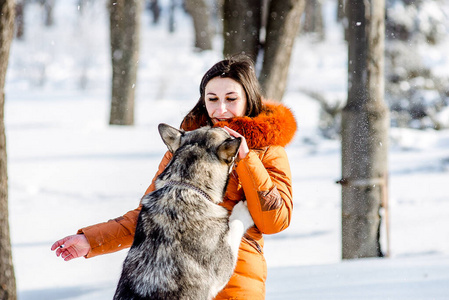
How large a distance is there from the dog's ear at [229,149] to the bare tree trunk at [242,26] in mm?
3619

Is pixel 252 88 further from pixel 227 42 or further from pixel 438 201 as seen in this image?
pixel 438 201

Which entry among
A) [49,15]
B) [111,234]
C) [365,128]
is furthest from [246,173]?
[49,15]

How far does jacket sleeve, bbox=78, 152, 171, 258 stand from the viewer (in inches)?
113

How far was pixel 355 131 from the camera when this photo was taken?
17.4 feet

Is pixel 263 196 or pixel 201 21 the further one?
pixel 201 21

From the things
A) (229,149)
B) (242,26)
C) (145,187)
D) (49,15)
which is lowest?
(145,187)

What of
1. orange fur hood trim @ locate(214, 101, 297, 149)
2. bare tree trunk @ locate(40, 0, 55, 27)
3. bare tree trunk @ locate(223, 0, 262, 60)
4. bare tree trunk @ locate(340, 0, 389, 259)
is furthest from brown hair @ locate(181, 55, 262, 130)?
bare tree trunk @ locate(40, 0, 55, 27)

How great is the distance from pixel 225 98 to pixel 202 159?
0.47 metres

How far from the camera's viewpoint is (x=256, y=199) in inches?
107

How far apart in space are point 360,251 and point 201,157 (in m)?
3.14

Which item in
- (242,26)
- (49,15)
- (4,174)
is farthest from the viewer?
(49,15)

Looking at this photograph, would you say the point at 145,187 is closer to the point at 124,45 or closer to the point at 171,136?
the point at 124,45

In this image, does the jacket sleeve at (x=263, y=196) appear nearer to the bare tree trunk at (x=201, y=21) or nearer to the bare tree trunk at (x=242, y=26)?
the bare tree trunk at (x=242, y=26)

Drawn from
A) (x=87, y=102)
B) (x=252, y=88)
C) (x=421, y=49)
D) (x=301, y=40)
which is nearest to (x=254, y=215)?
(x=252, y=88)
